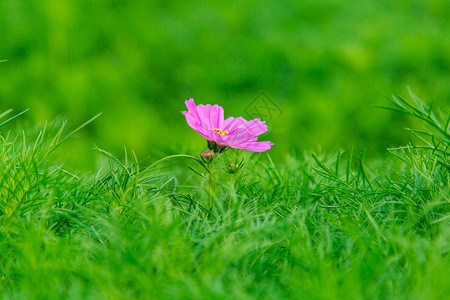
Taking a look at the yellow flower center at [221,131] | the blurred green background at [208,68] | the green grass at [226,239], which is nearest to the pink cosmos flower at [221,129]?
the yellow flower center at [221,131]

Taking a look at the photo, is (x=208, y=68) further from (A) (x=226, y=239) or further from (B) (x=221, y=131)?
(A) (x=226, y=239)

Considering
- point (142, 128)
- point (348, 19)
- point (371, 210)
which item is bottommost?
point (142, 128)

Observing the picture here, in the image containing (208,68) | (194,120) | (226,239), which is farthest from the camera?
(208,68)

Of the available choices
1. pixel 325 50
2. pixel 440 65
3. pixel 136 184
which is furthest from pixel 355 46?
pixel 136 184

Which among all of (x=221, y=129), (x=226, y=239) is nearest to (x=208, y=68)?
(x=221, y=129)

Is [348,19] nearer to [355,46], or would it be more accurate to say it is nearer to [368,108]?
[355,46]

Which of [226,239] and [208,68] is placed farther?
[208,68]

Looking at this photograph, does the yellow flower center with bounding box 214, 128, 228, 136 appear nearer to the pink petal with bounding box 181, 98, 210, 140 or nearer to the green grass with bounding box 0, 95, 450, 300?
the pink petal with bounding box 181, 98, 210, 140
